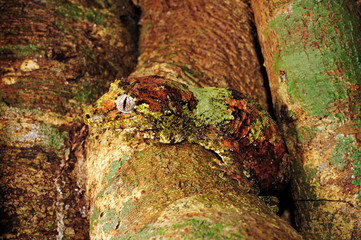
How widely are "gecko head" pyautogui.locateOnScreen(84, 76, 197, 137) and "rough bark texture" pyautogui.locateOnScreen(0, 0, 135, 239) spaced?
83cm

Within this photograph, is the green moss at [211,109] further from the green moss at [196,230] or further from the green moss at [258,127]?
the green moss at [196,230]

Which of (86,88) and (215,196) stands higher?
(86,88)

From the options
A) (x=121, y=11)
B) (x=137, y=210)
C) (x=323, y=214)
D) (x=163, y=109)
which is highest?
(x=121, y=11)

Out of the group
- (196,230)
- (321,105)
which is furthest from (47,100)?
(321,105)

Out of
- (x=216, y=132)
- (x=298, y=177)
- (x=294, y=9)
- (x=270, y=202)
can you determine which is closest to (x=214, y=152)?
(x=216, y=132)

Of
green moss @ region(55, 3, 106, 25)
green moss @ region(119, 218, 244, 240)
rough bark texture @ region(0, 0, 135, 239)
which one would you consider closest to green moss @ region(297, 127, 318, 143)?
green moss @ region(119, 218, 244, 240)

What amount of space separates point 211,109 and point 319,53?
129cm

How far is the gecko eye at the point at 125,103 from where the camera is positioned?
2385 mm

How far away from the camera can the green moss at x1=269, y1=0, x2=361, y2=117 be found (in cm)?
288

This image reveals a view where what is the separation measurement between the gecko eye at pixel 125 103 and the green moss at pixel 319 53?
1.67m

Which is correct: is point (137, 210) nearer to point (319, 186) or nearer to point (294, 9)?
point (319, 186)

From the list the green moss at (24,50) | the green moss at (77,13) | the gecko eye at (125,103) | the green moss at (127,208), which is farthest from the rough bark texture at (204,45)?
the green moss at (127,208)

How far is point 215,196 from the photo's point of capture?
6.41ft

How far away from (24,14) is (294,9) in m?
3.02
